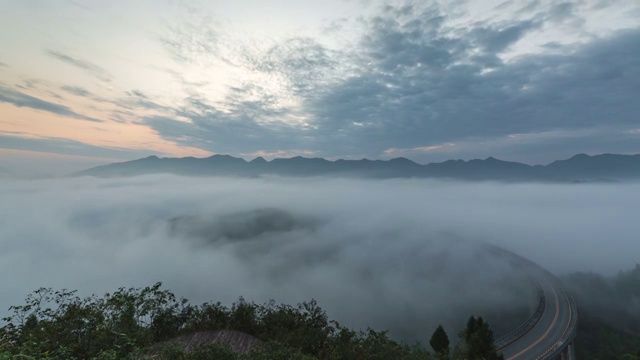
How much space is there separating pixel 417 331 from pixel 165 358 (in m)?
140

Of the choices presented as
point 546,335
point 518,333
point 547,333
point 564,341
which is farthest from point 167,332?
point 547,333

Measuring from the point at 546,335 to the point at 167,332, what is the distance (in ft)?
299

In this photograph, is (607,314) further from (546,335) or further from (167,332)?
(167,332)

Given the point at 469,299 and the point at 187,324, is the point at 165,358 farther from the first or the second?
the point at 469,299

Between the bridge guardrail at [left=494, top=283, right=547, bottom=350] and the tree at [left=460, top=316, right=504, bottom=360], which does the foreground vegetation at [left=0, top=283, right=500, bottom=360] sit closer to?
the tree at [left=460, top=316, right=504, bottom=360]

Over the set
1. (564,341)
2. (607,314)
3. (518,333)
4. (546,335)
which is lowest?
(607,314)

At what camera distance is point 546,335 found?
7831 centimetres

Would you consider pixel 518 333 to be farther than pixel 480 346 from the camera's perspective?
Yes

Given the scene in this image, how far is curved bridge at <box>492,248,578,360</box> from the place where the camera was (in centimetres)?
6919

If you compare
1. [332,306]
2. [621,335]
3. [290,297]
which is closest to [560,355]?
[621,335]

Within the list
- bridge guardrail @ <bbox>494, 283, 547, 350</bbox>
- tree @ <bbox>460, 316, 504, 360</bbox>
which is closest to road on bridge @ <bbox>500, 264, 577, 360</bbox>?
bridge guardrail @ <bbox>494, 283, 547, 350</bbox>

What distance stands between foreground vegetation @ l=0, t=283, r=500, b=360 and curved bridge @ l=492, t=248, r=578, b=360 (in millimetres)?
20361

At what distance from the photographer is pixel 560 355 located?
77.1m

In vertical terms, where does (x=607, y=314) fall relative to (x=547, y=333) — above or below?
below
